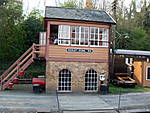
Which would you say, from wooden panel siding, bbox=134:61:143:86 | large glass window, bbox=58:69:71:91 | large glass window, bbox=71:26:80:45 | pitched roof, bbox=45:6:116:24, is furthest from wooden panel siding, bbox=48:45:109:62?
wooden panel siding, bbox=134:61:143:86

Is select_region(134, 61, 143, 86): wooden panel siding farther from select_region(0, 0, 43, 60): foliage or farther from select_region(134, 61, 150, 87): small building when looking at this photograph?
select_region(0, 0, 43, 60): foliage

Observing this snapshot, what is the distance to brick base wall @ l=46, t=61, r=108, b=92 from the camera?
53.9ft

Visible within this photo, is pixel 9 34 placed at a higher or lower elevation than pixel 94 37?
higher

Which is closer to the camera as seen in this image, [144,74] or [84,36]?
[84,36]

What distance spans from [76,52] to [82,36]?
1426 millimetres

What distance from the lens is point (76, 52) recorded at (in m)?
16.8

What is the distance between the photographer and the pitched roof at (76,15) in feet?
54.7

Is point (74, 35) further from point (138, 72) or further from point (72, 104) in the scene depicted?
point (138, 72)

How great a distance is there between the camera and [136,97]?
49.7 feet

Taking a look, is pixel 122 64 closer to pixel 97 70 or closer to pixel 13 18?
pixel 97 70

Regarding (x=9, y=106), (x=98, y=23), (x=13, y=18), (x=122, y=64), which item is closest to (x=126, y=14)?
(x=122, y=64)

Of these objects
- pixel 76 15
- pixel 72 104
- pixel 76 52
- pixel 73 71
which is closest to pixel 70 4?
pixel 76 15

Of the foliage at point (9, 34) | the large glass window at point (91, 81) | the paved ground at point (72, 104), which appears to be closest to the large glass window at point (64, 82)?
the large glass window at point (91, 81)

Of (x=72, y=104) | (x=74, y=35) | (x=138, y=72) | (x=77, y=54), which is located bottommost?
(x=72, y=104)
